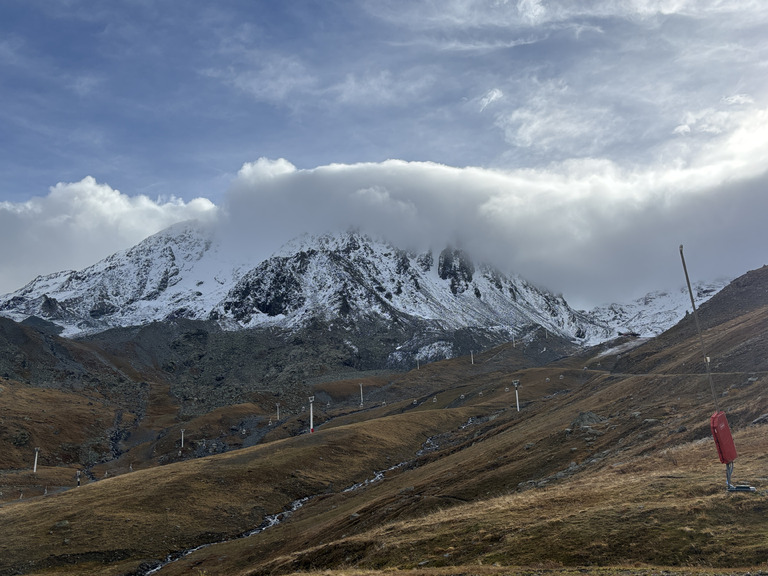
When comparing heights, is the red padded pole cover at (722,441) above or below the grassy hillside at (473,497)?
above

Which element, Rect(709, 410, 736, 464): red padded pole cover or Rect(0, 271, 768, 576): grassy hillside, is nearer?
Rect(0, 271, 768, 576): grassy hillside

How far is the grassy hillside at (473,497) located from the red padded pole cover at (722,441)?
1.95m

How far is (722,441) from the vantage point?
29.9 meters

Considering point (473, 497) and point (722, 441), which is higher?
point (722, 441)

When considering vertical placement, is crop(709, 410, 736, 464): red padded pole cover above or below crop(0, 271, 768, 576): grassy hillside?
above

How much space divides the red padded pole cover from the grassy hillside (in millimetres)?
1955

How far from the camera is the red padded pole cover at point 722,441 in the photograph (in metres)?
29.7

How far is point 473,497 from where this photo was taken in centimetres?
5397

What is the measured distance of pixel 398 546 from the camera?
3672cm

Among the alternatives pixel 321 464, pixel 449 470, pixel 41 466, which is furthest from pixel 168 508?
pixel 41 466

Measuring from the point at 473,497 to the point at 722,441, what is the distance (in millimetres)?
28342

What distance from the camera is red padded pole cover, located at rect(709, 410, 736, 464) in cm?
2972

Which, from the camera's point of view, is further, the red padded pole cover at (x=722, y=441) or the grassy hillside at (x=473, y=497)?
the red padded pole cover at (x=722, y=441)

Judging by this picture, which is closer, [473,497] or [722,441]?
[722,441]
